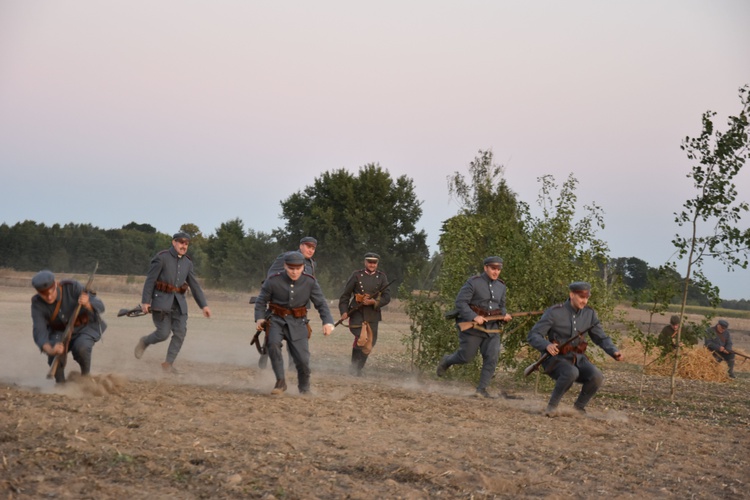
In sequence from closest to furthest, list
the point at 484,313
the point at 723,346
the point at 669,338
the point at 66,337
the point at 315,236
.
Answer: the point at 66,337
the point at 484,313
the point at 669,338
the point at 723,346
the point at 315,236

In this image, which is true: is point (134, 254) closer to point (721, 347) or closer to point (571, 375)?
point (721, 347)

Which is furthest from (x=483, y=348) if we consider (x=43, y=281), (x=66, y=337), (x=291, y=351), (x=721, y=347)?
(x=721, y=347)

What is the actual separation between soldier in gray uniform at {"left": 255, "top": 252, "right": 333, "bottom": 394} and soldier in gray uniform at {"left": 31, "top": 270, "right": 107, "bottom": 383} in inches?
79.4

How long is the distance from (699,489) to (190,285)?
8.95m

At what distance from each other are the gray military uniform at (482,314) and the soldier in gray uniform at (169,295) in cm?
377

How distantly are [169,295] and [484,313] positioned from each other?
4687 mm

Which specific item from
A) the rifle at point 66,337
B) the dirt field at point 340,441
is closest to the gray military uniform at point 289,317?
the dirt field at point 340,441

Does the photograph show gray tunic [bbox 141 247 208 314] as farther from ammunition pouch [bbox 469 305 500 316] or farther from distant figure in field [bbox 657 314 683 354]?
distant figure in field [bbox 657 314 683 354]

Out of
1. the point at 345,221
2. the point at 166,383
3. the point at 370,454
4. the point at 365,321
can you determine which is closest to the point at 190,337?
the point at 365,321

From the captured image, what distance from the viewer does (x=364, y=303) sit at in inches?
658

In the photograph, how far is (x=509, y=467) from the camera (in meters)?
8.26

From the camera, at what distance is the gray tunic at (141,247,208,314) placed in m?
14.5

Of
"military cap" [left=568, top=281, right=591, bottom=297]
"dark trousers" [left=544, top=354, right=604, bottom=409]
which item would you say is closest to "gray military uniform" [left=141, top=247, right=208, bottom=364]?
"dark trousers" [left=544, top=354, right=604, bottom=409]

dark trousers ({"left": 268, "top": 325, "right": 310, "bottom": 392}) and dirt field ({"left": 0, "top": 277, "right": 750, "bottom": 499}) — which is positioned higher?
dark trousers ({"left": 268, "top": 325, "right": 310, "bottom": 392})
